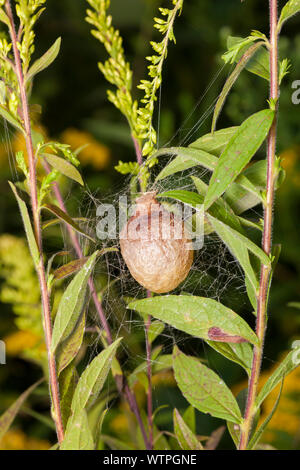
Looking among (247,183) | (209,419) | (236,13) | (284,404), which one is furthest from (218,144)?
(236,13)

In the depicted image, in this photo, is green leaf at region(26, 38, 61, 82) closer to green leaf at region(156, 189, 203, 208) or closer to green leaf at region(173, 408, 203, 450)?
green leaf at region(156, 189, 203, 208)

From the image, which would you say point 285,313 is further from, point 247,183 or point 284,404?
point 247,183

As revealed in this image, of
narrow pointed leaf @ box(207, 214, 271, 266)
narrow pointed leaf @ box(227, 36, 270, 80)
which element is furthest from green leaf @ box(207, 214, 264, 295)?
narrow pointed leaf @ box(227, 36, 270, 80)

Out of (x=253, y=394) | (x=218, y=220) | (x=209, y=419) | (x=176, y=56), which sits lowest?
(x=209, y=419)

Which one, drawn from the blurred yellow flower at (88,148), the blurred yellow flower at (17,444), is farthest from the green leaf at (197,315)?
the blurred yellow flower at (88,148)

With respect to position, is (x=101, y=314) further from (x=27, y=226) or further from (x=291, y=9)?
(x=291, y=9)

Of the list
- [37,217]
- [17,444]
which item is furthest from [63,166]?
[17,444]
